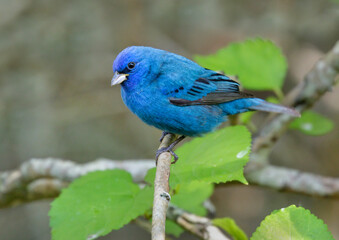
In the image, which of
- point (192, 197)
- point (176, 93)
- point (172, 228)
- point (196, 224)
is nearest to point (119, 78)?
point (176, 93)

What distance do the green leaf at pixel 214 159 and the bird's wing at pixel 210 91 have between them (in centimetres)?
77

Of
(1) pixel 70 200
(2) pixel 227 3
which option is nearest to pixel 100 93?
(2) pixel 227 3

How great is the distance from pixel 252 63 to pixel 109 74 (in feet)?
12.2

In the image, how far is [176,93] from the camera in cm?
329

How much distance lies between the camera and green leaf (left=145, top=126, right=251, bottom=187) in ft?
6.93

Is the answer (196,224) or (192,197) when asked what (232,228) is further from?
(192,197)

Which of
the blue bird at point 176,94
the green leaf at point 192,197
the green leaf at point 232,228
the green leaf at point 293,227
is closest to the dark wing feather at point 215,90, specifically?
the blue bird at point 176,94

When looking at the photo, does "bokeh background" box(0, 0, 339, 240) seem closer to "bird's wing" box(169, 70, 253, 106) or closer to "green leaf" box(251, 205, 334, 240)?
"bird's wing" box(169, 70, 253, 106)

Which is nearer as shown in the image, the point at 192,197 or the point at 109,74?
the point at 192,197

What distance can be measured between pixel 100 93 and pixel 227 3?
2.33 meters

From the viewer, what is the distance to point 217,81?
3.45 meters

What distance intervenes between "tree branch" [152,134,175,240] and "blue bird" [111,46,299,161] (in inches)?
29.9

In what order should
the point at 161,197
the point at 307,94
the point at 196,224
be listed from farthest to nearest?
the point at 307,94
the point at 196,224
the point at 161,197

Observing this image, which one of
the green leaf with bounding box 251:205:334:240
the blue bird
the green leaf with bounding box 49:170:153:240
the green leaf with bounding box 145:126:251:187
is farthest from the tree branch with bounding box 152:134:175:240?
the blue bird
